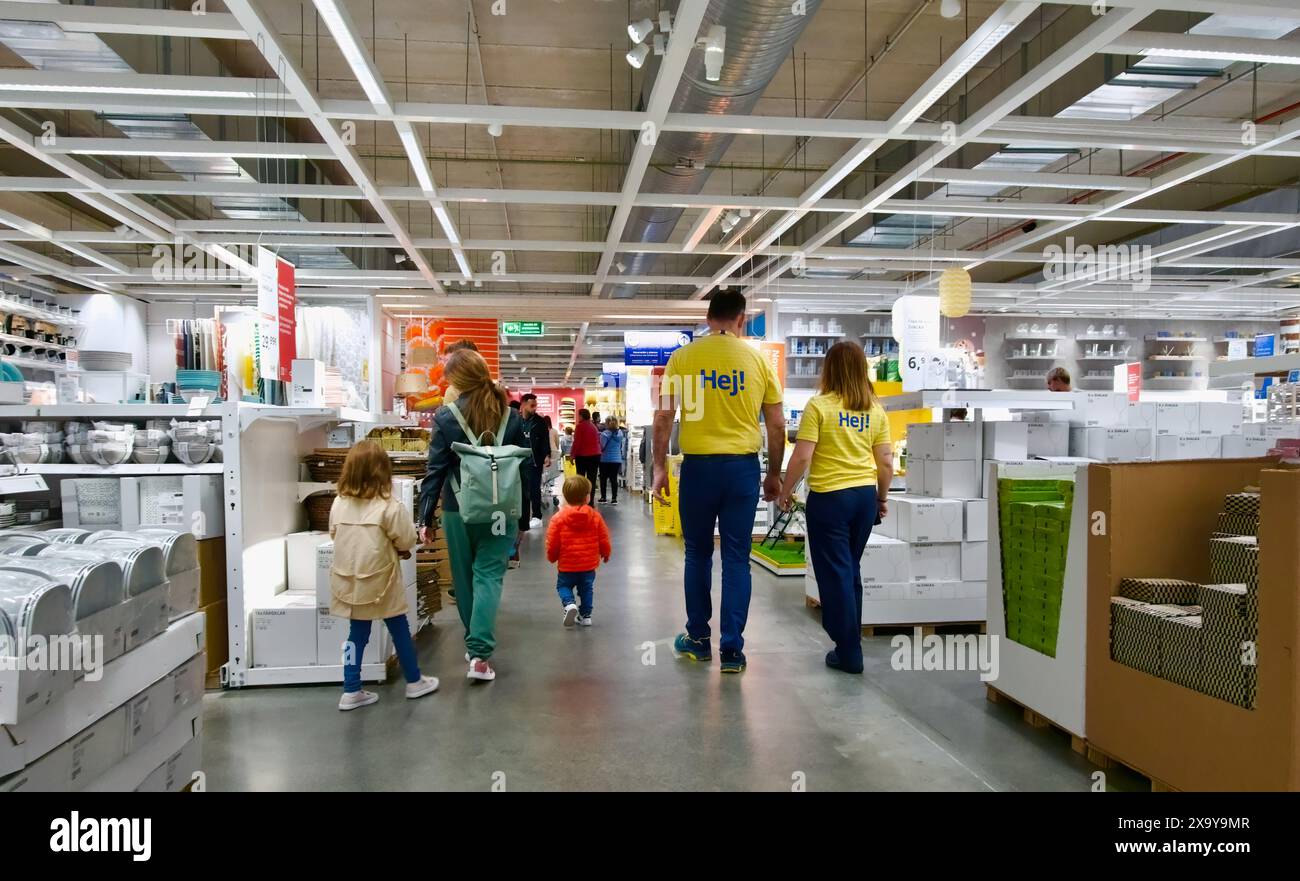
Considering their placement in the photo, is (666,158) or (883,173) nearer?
(666,158)

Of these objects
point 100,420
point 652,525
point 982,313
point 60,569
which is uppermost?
point 982,313

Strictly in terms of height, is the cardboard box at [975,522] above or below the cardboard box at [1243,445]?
below

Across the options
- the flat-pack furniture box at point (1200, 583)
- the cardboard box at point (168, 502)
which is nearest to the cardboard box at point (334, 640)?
the cardboard box at point (168, 502)

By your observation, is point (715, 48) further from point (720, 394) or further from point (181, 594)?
point (181, 594)

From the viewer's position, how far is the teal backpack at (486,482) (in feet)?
11.7

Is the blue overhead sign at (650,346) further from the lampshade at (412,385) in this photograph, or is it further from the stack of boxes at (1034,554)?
the stack of boxes at (1034,554)

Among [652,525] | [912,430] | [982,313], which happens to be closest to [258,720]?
[912,430]

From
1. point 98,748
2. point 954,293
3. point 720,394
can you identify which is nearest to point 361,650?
point 98,748

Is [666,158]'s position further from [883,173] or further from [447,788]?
[447,788]

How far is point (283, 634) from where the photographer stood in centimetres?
359

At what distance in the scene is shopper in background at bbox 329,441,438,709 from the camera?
3.27 meters

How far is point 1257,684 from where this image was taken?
2068 mm

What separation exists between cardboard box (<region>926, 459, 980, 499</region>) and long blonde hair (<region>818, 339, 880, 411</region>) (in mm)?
1243
